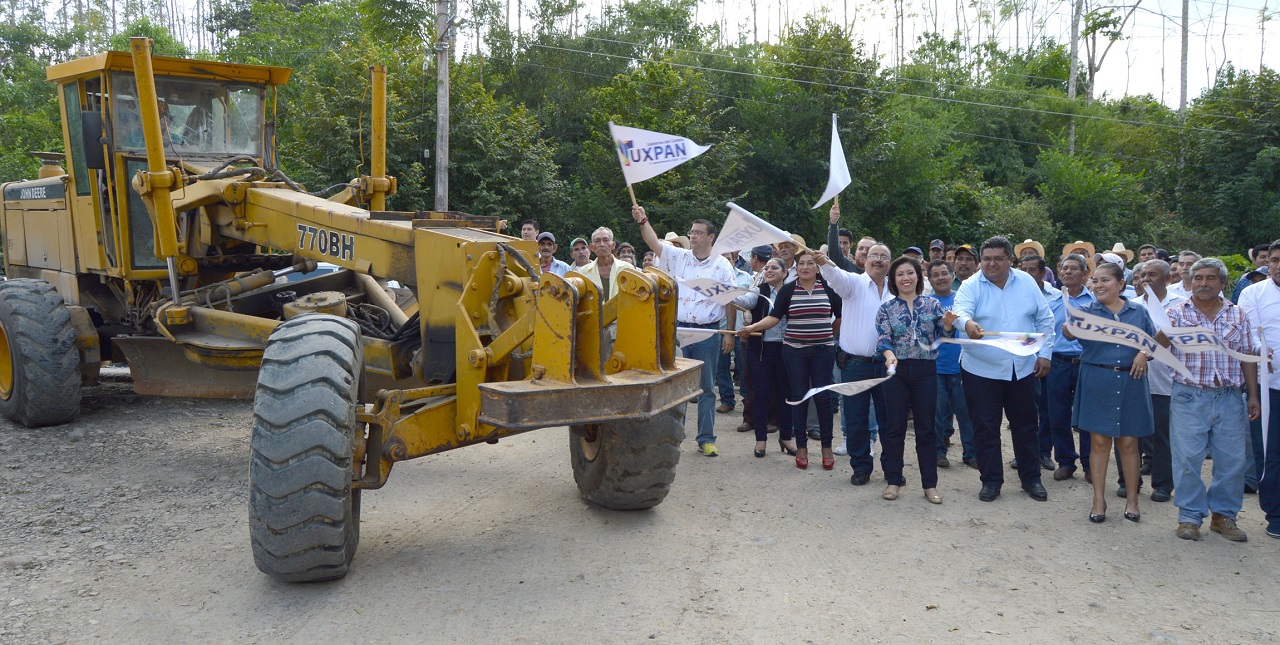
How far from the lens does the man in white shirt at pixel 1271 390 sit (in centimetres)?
580

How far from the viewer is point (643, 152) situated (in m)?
7.80

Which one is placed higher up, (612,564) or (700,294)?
(700,294)

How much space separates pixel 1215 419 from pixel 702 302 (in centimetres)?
387

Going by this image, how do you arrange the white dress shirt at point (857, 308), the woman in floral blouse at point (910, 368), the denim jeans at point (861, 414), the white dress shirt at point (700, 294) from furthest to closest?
the white dress shirt at point (700, 294) → the white dress shirt at point (857, 308) → the denim jeans at point (861, 414) → the woman in floral blouse at point (910, 368)

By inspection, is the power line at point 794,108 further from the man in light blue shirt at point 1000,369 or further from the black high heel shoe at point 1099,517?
the black high heel shoe at point 1099,517

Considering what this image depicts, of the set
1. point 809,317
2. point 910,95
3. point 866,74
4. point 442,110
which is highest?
point 910,95

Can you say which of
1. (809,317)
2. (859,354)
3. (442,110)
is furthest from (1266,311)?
(442,110)

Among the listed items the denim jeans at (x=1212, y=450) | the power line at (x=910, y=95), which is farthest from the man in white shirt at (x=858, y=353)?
the power line at (x=910, y=95)

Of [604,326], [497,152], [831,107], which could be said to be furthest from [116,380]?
[831,107]

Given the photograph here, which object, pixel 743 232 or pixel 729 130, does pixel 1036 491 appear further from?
pixel 729 130

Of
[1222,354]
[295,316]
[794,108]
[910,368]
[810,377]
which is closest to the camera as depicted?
[1222,354]

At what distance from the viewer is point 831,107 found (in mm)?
25891

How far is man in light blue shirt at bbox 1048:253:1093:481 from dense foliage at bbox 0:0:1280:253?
480 inches

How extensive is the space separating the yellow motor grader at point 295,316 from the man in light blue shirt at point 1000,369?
2.36m
